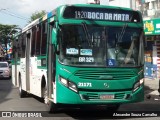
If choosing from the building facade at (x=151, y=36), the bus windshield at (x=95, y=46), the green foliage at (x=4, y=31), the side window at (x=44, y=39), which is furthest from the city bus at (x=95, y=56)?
the green foliage at (x=4, y=31)

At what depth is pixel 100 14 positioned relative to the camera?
1119 centimetres

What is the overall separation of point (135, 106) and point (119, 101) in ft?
11.8

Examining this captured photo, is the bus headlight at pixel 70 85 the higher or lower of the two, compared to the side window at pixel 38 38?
lower

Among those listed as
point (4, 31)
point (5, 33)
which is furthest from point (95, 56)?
point (5, 33)

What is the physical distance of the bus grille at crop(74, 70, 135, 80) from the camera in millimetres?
10656

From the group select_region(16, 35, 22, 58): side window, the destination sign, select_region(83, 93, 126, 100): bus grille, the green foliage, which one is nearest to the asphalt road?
select_region(83, 93, 126, 100): bus grille

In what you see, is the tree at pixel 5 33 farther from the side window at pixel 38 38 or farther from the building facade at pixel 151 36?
the side window at pixel 38 38

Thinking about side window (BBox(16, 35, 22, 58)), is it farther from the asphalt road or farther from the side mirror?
the side mirror

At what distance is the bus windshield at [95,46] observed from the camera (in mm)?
10727

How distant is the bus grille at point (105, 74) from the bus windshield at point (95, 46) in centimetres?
18

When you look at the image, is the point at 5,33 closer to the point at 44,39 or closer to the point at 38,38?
the point at 38,38

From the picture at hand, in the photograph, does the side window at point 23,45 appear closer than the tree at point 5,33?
Yes

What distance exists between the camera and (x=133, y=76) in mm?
11102

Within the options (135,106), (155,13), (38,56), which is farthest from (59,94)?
(155,13)
